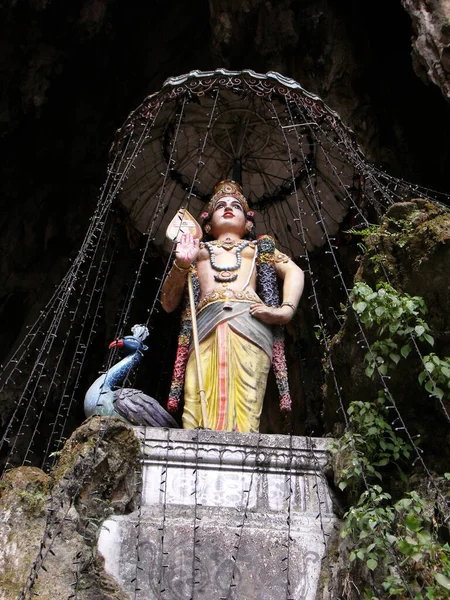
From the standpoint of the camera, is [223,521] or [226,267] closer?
[223,521]

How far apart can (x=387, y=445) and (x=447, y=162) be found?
3.78 m

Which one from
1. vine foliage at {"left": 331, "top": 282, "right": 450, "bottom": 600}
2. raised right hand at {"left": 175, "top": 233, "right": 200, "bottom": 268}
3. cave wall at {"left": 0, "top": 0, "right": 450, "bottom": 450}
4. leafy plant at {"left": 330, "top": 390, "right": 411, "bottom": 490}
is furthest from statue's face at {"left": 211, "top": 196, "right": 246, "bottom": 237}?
leafy plant at {"left": 330, "top": 390, "right": 411, "bottom": 490}

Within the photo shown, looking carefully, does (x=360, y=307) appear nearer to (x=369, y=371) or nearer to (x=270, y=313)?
(x=369, y=371)

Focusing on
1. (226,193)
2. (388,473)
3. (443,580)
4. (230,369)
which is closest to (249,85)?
(226,193)

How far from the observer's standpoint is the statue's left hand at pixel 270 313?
Result: 493 cm

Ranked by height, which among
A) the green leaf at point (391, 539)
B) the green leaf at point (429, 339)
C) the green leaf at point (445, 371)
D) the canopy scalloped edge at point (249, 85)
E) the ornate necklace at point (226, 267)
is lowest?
the green leaf at point (391, 539)

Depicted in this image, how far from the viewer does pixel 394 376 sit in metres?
3.58

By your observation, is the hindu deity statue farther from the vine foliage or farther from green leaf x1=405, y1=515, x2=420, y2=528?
green leaf x1=405, y1=515, x2=420, y2=528

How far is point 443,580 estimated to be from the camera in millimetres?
2686

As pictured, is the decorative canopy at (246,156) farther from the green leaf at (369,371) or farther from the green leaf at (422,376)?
the green leaf at (422,376)

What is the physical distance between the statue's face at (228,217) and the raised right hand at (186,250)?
73cm

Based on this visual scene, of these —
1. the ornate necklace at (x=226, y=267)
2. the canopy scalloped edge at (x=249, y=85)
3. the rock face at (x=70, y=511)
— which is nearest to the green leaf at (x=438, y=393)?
the rock face at (x=70, y=511)

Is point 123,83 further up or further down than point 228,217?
further up

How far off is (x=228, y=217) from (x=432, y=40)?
208 centimetres
